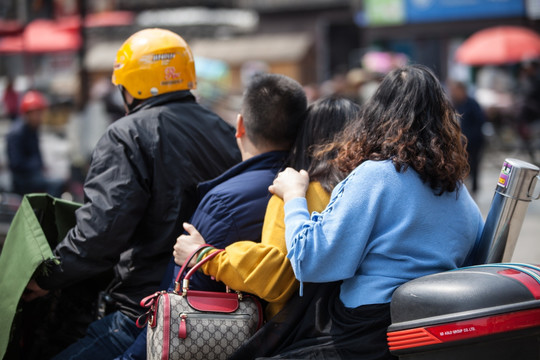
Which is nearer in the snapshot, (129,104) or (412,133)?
(412,133)

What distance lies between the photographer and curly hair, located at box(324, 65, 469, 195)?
93.5 inches

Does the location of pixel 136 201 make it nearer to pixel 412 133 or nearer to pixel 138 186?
pixel 138 186

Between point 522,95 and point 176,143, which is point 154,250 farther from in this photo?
point 522,95

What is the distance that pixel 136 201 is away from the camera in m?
2.94

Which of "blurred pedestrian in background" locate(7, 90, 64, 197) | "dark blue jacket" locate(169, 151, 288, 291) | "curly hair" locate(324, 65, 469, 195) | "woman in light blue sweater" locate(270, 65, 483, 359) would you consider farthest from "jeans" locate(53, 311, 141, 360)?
"blurred pedestrian in background" locate(7, 90, 64, 197)

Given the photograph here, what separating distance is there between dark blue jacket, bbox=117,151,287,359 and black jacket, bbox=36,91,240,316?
197mm

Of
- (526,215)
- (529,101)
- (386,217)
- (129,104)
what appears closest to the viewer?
(386,217)

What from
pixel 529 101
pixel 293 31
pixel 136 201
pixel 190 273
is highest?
pixel 136 201

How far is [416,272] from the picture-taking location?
2.38 metres

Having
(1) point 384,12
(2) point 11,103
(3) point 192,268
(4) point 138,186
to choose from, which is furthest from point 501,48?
(3) point 192,268

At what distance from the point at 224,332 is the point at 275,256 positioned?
0.34 m

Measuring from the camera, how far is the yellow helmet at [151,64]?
126 inches

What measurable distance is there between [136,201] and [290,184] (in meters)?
0.75

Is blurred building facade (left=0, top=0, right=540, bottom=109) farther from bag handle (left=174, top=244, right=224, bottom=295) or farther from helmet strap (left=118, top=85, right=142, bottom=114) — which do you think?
bag handle (left=174, top=244, right=224, bottom=295)
